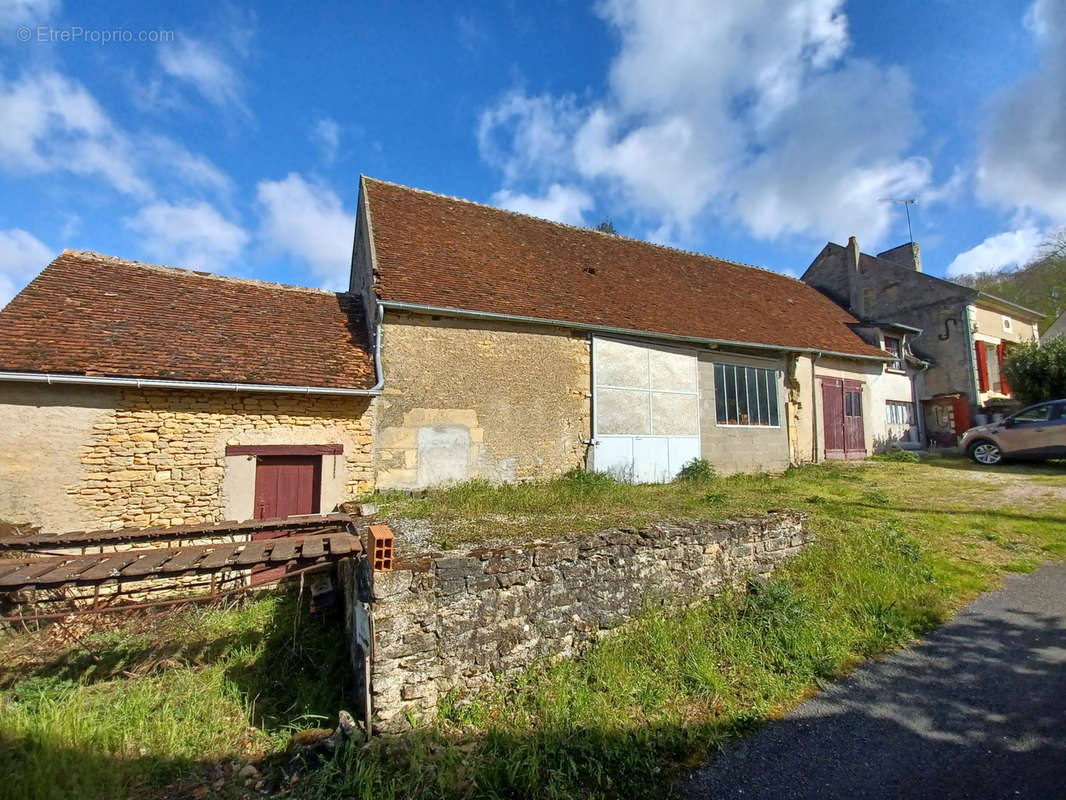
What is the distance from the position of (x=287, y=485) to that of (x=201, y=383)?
210cm

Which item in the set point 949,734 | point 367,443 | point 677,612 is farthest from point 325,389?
point 949,734

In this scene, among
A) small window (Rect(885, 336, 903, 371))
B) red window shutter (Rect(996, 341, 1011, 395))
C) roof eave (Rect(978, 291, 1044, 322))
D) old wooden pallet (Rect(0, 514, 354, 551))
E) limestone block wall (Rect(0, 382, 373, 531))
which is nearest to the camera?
old wooden pallet (Rect(0, 514, 354, 551))

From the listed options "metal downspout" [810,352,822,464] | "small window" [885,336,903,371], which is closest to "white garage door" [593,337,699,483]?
"metal downspout" [810,352,822,464]

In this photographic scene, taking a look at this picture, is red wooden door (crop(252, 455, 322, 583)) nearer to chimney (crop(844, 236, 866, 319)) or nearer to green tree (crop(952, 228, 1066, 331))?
chimney (crop(844, 236, 866, 319))

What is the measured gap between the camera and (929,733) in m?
3.38

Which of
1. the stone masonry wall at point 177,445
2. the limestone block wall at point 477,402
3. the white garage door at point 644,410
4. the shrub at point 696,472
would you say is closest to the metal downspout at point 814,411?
the shrub at point 696,472

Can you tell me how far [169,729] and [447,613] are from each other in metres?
2.35

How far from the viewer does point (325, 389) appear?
8266mm

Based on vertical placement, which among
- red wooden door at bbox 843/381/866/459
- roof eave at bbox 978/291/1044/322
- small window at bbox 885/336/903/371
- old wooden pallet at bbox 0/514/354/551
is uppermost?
roof eave at bbox 978/291/1044/322

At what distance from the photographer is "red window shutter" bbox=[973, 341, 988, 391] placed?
17.2 meters

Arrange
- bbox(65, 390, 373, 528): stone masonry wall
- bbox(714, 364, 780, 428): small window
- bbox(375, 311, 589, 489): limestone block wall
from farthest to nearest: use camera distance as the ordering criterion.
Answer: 1. bbox(714, 364, 780, 428): small window
2. bbox(375, 311, 589, 489): limestone block wall
3. bbox(65, 390, 373, 528): stone masonry wall

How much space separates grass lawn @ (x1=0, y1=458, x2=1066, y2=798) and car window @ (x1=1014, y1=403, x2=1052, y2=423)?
733 centimetres

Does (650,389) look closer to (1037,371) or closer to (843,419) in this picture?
(843,419)

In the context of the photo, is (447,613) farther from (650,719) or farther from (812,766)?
(812,766)
